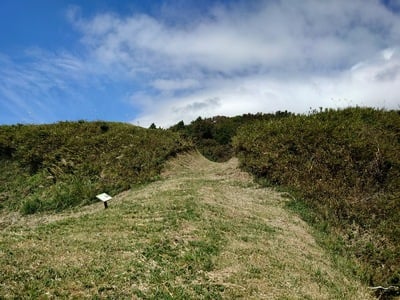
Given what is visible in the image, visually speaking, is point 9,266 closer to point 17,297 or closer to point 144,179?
point 17,297

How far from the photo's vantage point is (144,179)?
2783 cm

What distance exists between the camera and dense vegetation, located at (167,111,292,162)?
4694 cm

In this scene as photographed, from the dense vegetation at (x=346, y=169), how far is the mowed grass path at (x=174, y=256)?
281 cm

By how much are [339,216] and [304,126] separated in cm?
870

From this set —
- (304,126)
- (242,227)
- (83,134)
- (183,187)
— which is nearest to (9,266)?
(242,227)

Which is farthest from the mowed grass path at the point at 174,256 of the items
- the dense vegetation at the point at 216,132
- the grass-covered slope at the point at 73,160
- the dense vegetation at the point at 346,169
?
the dense vegetation at the point at 216,132

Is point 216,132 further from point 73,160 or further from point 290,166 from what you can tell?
point 290,166

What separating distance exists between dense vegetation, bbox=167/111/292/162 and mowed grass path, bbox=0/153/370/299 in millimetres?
26179

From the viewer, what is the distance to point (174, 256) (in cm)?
1208

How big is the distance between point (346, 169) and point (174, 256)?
16363 mm

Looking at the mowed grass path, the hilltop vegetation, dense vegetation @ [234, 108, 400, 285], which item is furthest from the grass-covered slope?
the mowed grass path

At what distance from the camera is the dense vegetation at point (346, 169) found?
19.9 m

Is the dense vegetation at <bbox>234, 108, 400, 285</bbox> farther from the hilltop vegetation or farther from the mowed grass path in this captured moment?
the mowed grass path

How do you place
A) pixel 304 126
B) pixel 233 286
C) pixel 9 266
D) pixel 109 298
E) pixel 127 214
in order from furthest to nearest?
pixel 304 126
pixel 127 214
pixel 233 286
pixel 9 266
pixel 109 298
